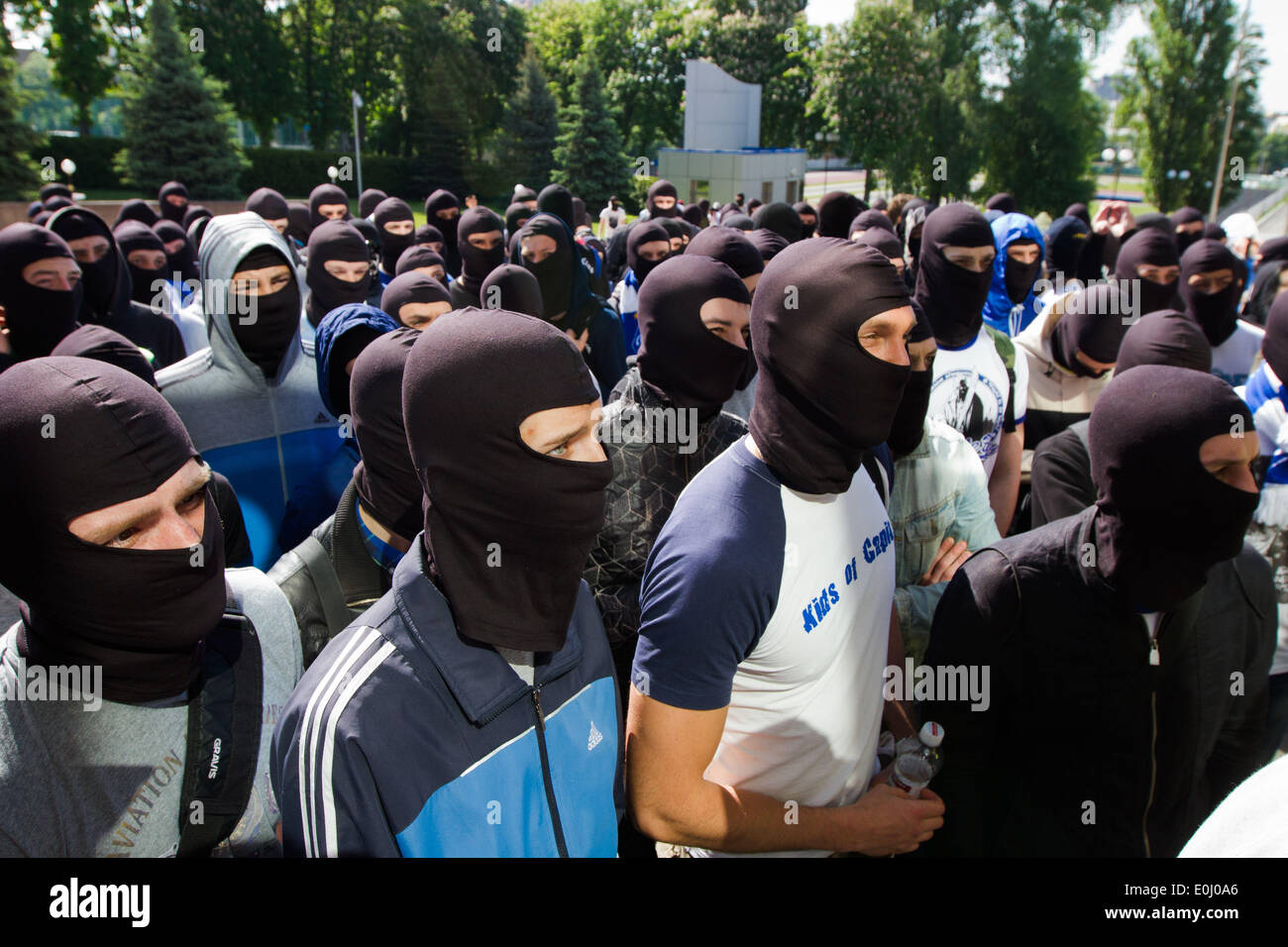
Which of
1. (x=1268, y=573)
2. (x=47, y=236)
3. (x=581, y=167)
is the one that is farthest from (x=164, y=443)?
(x=581, y=167)

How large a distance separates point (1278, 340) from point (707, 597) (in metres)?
3.45

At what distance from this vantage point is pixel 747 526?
2109 mm

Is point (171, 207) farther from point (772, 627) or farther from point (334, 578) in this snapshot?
point (772, 627)

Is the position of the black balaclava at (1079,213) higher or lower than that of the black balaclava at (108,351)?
higher

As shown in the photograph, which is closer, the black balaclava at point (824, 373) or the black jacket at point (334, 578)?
the black balaclava at point (824, 373)

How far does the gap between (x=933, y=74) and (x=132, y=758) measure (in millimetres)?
42388

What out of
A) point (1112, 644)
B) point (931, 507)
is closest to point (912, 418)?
point (931, 507)

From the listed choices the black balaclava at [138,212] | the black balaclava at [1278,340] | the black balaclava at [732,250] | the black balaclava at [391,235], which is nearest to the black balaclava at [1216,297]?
the black balaclava at [1278,340]

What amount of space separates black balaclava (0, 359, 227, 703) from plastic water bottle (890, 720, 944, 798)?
182 cm

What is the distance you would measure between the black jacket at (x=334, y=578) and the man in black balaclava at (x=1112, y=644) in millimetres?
1664

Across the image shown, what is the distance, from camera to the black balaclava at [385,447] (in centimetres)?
280

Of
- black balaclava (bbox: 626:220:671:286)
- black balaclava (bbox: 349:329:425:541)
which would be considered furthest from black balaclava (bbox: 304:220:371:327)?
black balaclava (bbox: 349:329:425:541)

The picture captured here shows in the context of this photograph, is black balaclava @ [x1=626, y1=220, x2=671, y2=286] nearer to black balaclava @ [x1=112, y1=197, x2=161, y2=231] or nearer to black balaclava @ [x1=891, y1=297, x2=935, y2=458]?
black balaclava @ [x1=891, y1=297, x2=935, y2=458]

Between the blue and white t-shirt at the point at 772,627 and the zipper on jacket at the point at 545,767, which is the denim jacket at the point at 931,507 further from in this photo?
the zipper on jacket at the point at 545,767
